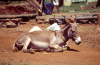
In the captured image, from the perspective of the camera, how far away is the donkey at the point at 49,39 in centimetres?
576

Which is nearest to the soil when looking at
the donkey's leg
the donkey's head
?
the donkey's leg

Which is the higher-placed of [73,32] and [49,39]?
[73,32]

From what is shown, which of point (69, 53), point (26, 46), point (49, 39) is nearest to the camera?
point (69, 53)

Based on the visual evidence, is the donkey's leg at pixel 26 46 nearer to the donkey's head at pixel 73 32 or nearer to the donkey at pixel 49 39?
the donkey at pixel 49 39

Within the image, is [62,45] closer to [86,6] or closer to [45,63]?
[45,63]

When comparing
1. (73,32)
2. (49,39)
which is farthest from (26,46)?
(73,32)

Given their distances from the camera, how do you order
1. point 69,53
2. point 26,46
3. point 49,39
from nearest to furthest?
point 69,53
point 26,46
point 49,39

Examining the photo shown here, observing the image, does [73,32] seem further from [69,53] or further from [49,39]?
[49,39]

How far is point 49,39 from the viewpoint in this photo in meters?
5.92

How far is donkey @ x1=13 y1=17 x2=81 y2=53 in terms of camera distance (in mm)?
5760

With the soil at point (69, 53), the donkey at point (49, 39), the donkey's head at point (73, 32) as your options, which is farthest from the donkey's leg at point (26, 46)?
the donkey's head at point (73, 32)

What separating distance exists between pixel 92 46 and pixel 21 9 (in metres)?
9.00

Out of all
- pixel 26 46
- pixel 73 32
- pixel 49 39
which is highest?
pixel 73 32

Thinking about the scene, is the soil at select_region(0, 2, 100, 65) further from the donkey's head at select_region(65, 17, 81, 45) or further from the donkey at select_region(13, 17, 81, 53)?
the donkey's head at select_region(65, 17, 81, 45)
